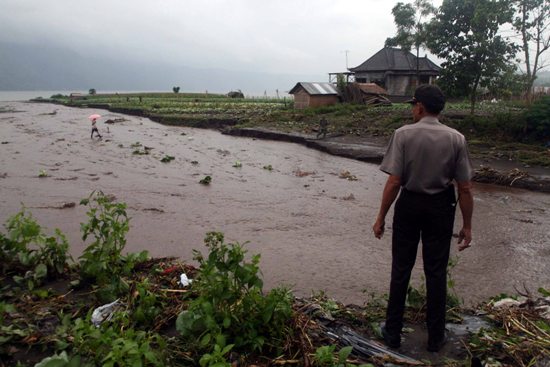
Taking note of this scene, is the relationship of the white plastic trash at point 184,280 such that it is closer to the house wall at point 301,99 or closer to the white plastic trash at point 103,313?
the white plastic trash at point 103,313

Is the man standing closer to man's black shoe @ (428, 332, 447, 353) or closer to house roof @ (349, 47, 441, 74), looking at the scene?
man's black shoe @ (428, 332, 447, 353)

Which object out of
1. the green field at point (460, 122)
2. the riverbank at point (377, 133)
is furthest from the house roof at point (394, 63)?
the riverbank at point (377, 133)

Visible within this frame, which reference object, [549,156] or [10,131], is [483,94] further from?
[10,131]

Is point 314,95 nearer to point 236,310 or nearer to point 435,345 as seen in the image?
point 435,345

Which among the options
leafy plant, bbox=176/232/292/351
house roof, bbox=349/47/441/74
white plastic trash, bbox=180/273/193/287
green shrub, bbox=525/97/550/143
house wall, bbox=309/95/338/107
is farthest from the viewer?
house roof, bbox=349/47/441/74

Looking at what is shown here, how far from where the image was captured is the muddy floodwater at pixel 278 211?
19.5ft

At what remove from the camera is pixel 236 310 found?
290 cm

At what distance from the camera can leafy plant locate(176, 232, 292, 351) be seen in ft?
9.20

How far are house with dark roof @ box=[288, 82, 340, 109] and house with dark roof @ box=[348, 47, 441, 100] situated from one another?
197 inches

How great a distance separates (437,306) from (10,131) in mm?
27617

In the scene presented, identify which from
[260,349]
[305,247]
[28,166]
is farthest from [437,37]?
[260,349]

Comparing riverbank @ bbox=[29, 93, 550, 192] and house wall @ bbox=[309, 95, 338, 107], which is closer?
riverbank @ bbox=[29, 93, 550, 192]

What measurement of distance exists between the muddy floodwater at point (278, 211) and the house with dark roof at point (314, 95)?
12.7 meters

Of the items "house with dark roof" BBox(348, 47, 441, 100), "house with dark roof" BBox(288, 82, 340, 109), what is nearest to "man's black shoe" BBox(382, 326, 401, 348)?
"house with dark roof" BBox(288, 82, 340, 109)
